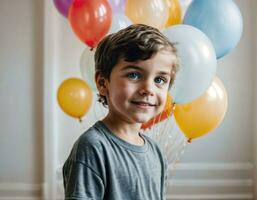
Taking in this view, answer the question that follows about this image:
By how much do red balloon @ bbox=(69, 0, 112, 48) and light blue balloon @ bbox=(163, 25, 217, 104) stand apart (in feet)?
1.23

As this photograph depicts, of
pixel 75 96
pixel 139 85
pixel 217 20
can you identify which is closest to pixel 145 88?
pixel 139 85

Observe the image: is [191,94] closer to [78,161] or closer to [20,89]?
[78,161]

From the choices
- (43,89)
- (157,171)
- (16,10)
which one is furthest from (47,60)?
(157,171)

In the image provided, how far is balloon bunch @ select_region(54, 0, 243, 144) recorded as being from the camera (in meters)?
1.52

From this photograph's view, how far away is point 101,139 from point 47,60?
203 cm

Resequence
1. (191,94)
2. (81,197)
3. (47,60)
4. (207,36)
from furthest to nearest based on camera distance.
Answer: (47,60) → (207,36) → (191,94) → (81,197)

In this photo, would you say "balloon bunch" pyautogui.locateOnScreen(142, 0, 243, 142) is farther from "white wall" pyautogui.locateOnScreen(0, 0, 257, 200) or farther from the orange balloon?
"white wall" pyautogui.locateOnScreen(0, 0, 257, 200)

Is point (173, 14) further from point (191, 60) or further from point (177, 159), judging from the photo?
point (177, 159)

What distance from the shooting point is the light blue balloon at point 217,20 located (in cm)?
167

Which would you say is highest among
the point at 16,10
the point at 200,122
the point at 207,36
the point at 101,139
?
the point at 16,10

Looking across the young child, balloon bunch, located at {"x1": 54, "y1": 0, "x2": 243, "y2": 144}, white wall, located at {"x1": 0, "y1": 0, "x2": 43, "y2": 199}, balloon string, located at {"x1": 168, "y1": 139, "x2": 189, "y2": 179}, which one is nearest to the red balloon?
balloon bunch, located at {"x1": 54, "y1": 0, "x2": 243, "y2": 144}

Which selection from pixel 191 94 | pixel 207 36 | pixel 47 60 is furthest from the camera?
pixel 47 60

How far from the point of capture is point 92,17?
1.79m

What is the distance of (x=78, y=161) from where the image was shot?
78 cm
